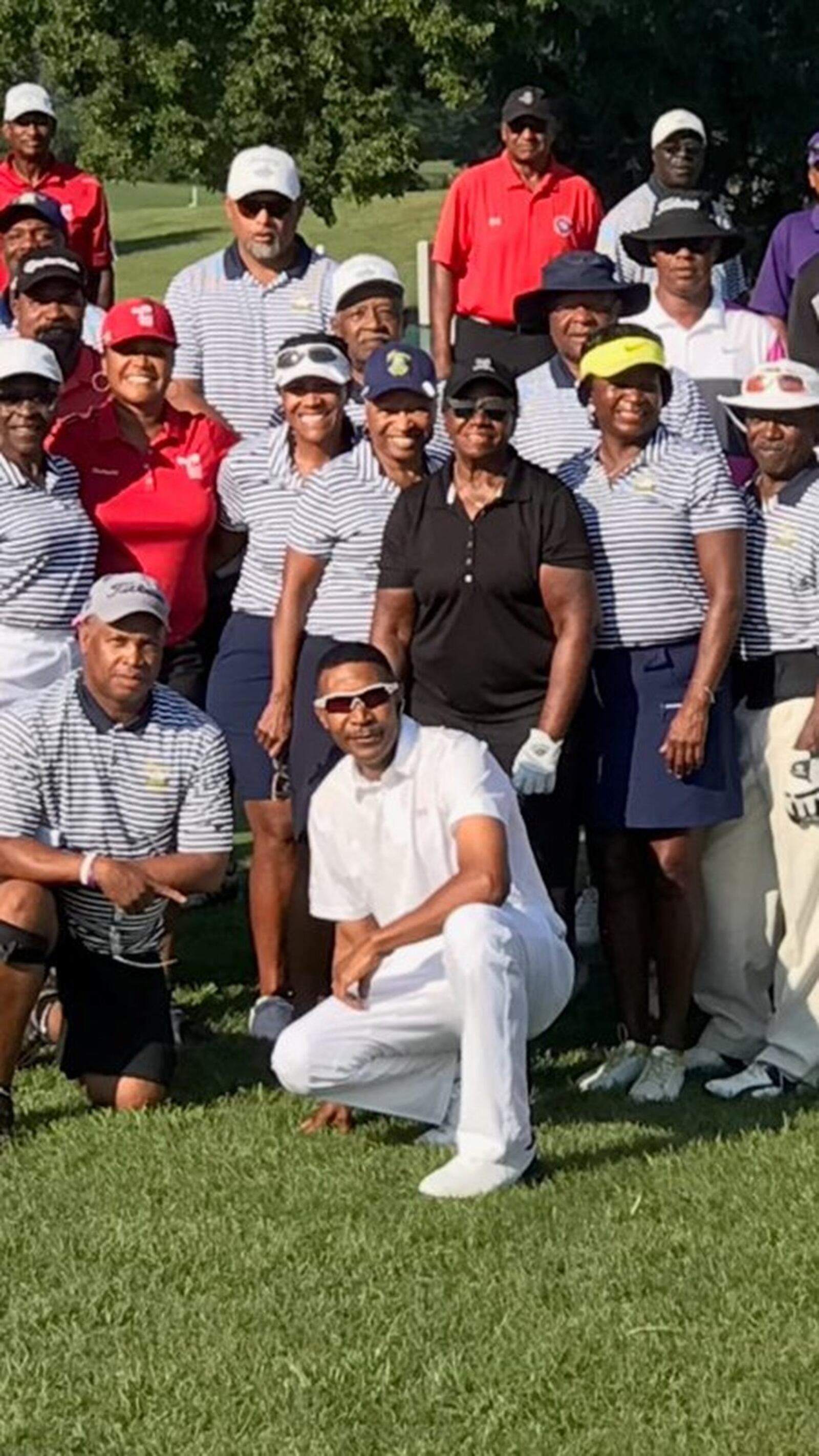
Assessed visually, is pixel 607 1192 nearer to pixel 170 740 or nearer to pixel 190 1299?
pixel 190 1299

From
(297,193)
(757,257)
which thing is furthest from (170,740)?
(757,257)

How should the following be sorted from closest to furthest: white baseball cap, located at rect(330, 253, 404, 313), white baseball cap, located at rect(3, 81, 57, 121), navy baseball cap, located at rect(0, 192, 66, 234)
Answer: white baseball cap, located at rect(330, 253, 404, 313) → navy baseball cap, located at rect(0, 192, 66, 234) → white baseball cap, located at rect(3, 81, 57, 121)

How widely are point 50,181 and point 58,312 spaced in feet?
7.48

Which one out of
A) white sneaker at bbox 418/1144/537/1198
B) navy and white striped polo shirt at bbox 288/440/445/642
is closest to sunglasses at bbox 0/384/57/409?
navy and white striped polo shirt at bbox 288/440/445/642

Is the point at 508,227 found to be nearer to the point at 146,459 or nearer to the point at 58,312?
the point at 58,312

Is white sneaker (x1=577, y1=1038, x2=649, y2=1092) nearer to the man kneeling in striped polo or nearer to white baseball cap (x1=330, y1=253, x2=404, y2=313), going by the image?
the man kneeling in striped polo

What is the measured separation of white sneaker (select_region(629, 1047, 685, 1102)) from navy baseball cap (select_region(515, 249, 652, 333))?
8.31 ft

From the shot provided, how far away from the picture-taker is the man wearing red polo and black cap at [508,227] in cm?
1070

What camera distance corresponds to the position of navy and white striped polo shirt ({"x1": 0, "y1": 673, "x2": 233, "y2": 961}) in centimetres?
758

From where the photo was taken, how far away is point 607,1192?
674cm

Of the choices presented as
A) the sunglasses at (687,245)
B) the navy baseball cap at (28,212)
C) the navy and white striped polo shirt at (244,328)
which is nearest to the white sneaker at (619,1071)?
the navy and white striped polo shirt at (244,328)

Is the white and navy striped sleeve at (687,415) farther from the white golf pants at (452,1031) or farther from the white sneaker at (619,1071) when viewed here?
the white sneaker at (619,1071)

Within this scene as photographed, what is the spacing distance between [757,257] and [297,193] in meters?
23.9

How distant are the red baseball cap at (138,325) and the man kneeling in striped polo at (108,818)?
1.03 metres
